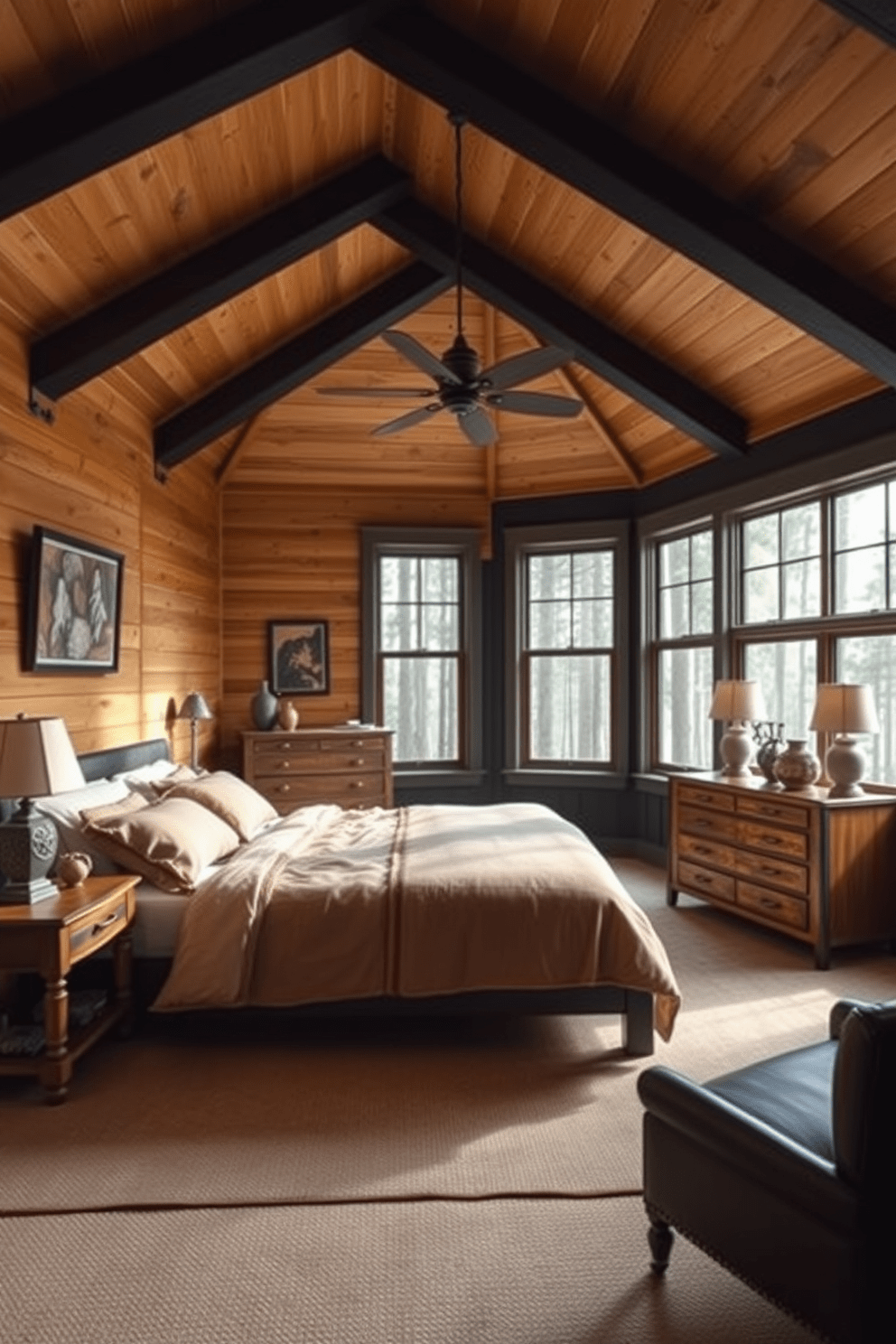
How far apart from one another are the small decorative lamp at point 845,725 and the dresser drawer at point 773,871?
433 mm

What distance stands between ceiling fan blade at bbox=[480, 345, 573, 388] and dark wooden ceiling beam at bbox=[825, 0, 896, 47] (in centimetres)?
149

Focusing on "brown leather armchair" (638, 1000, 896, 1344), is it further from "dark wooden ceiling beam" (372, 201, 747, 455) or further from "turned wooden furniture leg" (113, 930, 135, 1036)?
"dark wooden ceiling beam" (372, 201, 747, 455)

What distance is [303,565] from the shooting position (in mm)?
6906

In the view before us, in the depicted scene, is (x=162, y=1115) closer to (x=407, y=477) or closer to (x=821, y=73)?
(x=821, y=73)

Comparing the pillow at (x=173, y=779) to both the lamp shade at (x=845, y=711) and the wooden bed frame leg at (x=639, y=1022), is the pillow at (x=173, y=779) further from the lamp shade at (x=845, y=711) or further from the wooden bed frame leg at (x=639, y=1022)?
the lamp shade at (x=845, y=711)

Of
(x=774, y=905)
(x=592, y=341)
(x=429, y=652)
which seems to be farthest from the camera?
(x=429, y=652)

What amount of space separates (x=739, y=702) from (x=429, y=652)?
2.82m

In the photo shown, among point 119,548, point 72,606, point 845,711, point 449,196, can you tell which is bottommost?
point 845,711

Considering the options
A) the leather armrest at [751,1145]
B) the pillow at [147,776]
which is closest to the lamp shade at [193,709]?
the pillow at [147,776]

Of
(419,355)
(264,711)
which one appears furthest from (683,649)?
(419,355)

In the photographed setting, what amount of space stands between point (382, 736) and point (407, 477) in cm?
216

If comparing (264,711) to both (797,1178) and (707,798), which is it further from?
(797,1178)

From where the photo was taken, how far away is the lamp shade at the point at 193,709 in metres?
5.61

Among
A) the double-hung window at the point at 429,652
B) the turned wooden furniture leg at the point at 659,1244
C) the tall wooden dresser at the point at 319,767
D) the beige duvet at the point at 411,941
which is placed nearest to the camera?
the turned wooden furniture leg at the point at 659,1244
